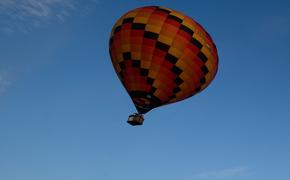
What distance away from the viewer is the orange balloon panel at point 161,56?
32750mm

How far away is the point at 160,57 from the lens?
32719 mm

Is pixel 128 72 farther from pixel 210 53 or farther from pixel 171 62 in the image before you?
pixel 210 53

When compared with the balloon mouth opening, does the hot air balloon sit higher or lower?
higher

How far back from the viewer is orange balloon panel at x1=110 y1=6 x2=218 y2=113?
32.8 metres

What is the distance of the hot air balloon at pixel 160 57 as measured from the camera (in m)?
32.8

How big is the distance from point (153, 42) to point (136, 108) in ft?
14.7

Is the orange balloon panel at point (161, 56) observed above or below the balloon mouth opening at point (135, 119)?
above

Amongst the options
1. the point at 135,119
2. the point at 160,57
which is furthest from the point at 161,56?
the point at 135,119

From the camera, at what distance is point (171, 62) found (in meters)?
32.7

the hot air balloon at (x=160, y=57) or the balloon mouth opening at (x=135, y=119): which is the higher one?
the hot air balloon at (x=160, y=57)

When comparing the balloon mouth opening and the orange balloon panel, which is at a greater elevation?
the orange balloon panel

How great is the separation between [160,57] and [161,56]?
0.09 meters

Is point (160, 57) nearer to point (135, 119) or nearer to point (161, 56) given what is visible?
point (161, 56)

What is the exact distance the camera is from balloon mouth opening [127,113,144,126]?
1293 inches
